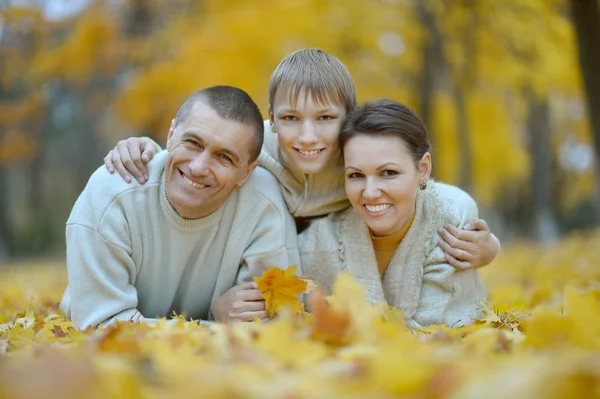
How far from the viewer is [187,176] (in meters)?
2.69

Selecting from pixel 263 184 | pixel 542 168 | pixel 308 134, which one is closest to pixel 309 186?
pixel 263 184

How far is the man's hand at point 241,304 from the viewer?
265cm

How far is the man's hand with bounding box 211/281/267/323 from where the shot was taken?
8.68 ft

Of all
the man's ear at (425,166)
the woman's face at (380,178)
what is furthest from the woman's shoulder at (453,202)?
the woman's face at (380,178)

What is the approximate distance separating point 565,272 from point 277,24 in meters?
5.79

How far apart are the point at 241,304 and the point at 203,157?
2.29 feet

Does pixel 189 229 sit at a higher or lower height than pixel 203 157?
lower

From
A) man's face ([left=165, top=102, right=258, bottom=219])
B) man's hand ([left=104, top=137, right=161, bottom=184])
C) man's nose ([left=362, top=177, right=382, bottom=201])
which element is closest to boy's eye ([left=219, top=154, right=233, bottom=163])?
man's face ([left=165, top=102, right=258, bottom=219])

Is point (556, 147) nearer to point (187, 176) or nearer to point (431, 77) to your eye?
point (431, 77)

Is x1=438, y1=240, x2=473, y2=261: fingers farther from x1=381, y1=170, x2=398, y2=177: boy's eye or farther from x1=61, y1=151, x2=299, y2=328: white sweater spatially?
x1=61, y1=151, x2=299, y2=328: white sweater

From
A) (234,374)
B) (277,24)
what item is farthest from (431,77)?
(234,374)

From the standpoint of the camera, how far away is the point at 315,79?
2.87 m

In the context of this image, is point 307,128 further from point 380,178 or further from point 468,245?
point 468,245

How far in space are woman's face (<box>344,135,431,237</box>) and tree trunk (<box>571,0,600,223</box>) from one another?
327 cm
